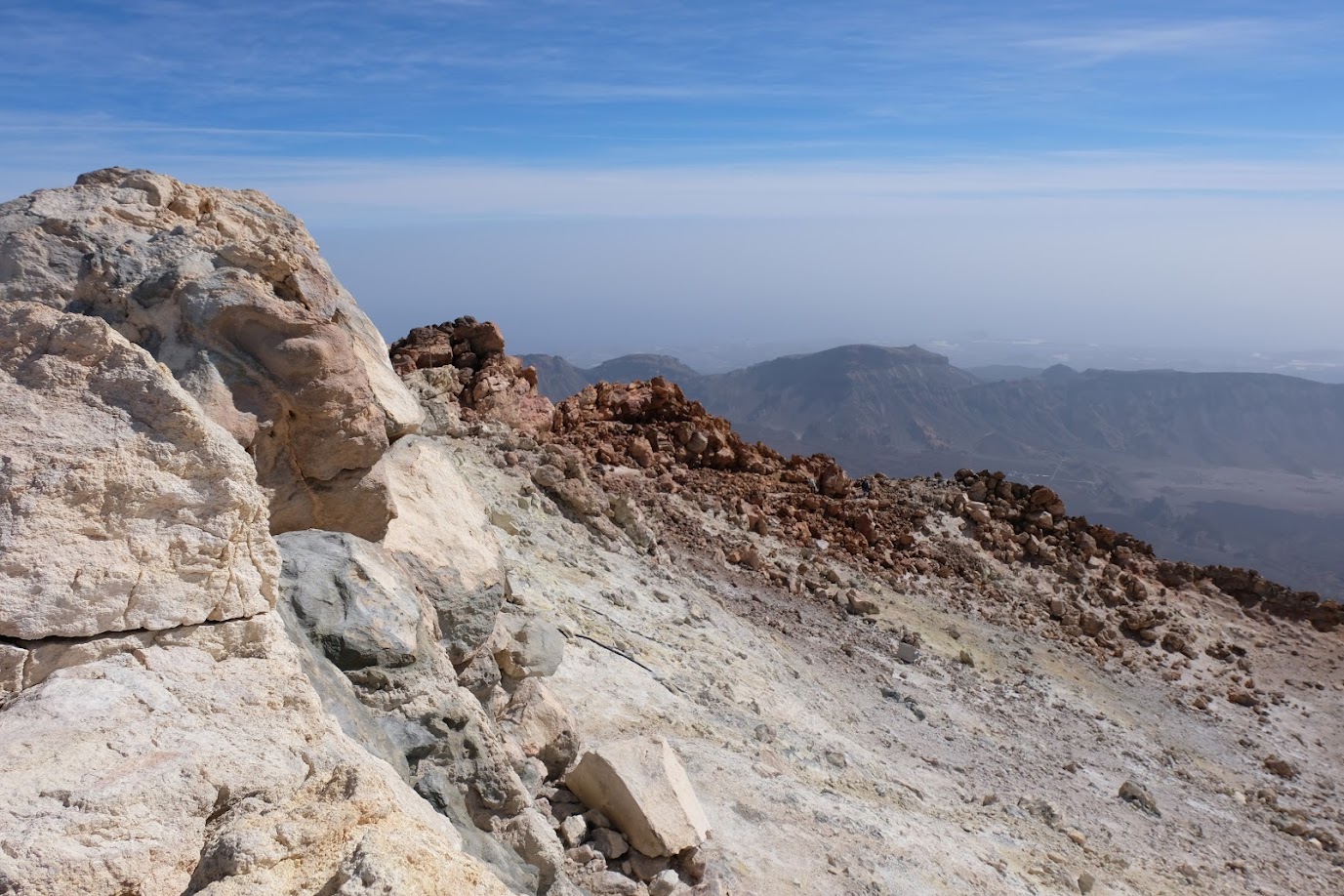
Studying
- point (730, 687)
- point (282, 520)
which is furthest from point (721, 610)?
point (282, 520)

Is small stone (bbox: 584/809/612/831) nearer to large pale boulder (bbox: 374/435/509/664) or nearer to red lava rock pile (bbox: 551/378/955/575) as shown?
large pale boulder (bbox: 374/435/509/664)

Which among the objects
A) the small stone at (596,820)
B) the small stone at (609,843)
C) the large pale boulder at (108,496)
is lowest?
the small stone at (609,843)

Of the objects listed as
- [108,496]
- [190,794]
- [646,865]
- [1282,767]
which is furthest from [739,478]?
[190,794]

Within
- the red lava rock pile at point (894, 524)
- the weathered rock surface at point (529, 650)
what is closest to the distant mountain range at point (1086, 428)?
the red lava rock pile at point (894, 524)

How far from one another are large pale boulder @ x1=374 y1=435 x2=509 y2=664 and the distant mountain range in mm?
96206

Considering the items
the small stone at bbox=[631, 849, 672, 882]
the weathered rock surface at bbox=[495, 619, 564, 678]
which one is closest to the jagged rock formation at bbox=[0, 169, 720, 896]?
the weathered rock surface at bbox=[495, 619, 564, 678]

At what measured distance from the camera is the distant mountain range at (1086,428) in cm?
11256

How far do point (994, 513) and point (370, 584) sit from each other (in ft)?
68.2

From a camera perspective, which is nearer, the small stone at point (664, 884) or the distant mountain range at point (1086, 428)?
the small stone at point (664, 884)

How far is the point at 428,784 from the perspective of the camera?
16.3ft

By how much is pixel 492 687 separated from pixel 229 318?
10.5 feet

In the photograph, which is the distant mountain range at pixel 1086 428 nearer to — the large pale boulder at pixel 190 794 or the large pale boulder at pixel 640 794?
the large pale boulder at pixel 640 794

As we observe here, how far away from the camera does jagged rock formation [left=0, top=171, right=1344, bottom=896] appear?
3193 mm

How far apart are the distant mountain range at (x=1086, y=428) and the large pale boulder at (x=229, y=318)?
97213 millimetres
